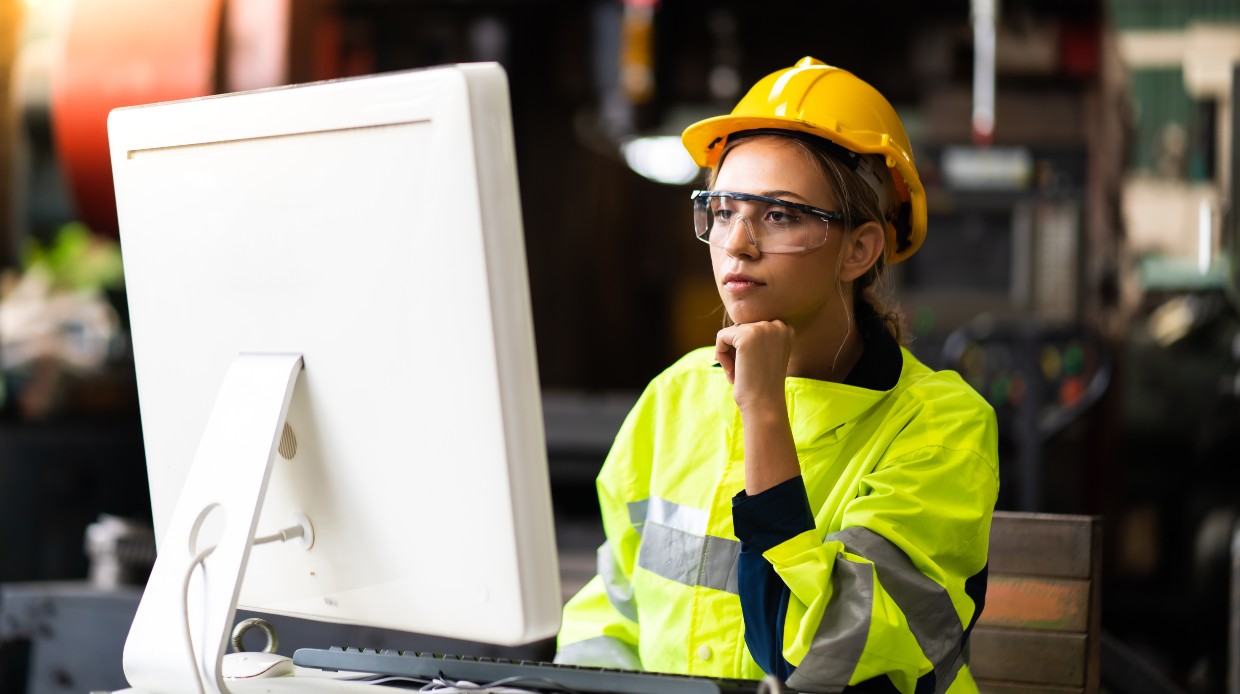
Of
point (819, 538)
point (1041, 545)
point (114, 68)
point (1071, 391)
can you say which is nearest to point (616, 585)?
point (819, 538)

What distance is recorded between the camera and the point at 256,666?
48.2 inches

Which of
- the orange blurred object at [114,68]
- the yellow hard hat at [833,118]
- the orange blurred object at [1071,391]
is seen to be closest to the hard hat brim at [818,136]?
the yellow hard hat at [833,118]

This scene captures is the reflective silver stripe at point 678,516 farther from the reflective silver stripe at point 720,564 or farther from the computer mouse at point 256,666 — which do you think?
the computer mouse at point 256,666

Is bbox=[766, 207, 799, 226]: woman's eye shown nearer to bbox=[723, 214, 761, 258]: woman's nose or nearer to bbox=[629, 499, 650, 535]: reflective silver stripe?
bbox=[723, 214, 761, 258]: woman's nose

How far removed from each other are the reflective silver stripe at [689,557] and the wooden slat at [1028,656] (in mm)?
420

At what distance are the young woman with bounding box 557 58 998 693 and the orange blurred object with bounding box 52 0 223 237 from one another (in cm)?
254

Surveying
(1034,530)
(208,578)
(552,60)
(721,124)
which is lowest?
(1034,530)

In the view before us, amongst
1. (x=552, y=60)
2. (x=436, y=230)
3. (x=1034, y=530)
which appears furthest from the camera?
(x=552, y=60)

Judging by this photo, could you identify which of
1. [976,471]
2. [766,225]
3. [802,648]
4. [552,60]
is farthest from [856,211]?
[552,60]

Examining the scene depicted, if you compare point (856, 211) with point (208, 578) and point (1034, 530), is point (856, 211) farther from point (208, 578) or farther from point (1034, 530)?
point (208, 578)

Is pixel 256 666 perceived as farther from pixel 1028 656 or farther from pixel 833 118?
pixel 1028 656

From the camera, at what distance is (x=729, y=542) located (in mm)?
1421

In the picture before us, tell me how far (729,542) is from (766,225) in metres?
0.37

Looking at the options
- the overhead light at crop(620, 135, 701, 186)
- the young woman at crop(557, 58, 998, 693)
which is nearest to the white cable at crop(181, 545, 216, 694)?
the young woman at crop(557, 58, 998, 693)
